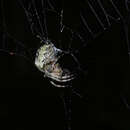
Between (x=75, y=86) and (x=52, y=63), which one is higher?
(x=52, y=63)

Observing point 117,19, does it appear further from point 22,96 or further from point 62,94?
point 22,96

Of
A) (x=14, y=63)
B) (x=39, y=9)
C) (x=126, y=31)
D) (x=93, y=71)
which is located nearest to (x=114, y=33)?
(x=126, y=31)

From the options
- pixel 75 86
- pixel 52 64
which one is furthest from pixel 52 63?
pixel 75 86

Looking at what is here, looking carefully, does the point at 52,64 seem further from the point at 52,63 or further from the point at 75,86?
the point at 75,86
